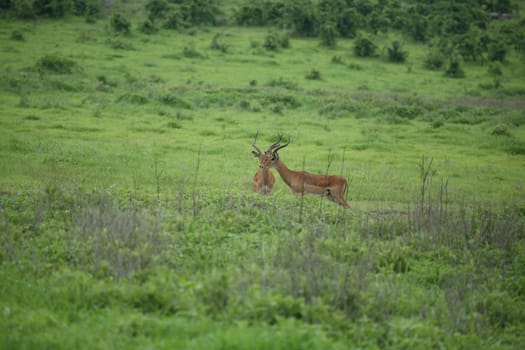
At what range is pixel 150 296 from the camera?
598cm

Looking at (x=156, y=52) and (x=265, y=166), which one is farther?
(x=156, y=52)

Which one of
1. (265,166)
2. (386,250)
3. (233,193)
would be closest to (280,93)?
(265,166)

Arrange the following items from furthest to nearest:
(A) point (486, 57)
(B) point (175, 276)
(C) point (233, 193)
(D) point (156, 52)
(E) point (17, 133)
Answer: (A) point (486, 57) < (D) point (156, 52) < (E) point (17, 133) < (C) point (233, 193) < (B) point (175, 276)

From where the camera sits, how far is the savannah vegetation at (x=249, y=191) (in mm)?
5832

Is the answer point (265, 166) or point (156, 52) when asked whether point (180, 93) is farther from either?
point (265, 166)

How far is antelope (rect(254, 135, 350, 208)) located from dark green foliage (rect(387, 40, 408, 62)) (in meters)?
22.7

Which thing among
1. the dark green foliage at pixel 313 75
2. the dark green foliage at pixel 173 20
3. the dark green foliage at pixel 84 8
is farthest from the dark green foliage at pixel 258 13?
the dark green foliage at pixel 313 75

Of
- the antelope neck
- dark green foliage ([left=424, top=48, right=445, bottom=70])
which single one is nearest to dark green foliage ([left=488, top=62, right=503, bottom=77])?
dark green foliage ([left=424, top=48, right=445, bottom=70])

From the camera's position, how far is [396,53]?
33.7 meters

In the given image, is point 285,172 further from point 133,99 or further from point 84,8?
point 84,8

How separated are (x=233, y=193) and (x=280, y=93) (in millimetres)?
14552

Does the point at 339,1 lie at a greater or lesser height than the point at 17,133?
greater

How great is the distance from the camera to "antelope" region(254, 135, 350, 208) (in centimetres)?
1192

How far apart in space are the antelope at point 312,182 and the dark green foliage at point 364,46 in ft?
74.9
